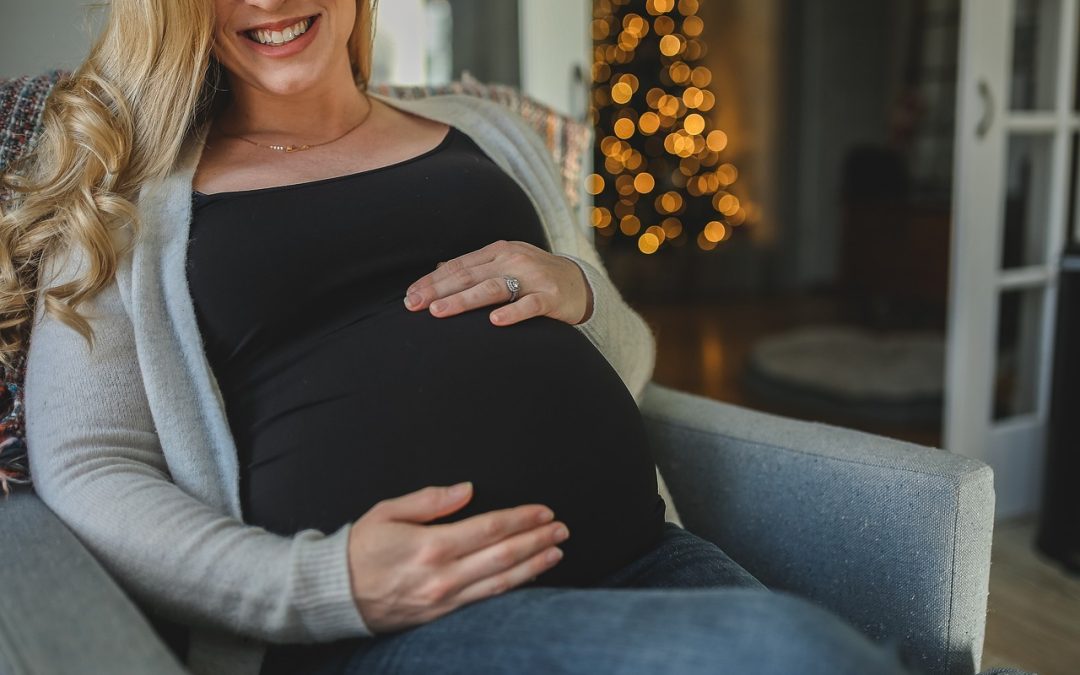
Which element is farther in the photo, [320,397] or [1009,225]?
[1009,225]

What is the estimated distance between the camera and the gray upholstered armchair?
76cm

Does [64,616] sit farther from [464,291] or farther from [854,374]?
[854,374]

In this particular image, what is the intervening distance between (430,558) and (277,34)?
0.64m

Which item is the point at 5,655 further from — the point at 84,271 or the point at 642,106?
the point at 642,106

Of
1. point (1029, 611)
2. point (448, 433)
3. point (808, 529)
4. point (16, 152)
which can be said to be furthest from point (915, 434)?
point (16, 152)

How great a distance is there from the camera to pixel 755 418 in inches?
46.0

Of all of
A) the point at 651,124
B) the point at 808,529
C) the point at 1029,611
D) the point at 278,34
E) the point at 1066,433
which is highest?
the point at 278,34

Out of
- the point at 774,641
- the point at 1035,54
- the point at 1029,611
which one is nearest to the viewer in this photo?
the point at 774,641

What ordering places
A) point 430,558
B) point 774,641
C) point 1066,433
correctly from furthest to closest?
point 1066,433
point 430,558
point 774,641

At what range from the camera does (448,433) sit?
910 millimetres

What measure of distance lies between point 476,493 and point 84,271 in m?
0.43

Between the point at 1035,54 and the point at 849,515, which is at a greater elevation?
the point at 1035,54

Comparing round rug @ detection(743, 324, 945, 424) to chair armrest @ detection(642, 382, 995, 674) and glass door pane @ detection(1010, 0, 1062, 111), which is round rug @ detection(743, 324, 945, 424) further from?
chair armrest @ detection(642, 382, 995, 674)

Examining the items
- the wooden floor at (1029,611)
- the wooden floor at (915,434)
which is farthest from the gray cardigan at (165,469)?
the wooden floor at (1029,611)
